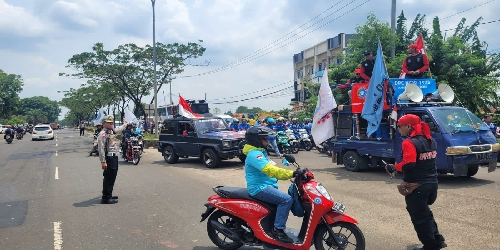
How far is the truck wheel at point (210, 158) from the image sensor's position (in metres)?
13.6

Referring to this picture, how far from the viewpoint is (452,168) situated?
Result: 909 centimetres

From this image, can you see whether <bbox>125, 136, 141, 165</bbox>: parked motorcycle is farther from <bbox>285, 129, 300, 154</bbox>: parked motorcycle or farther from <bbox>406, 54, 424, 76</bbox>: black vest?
<bbox>406, 54, 424, 76</bbox>: black vest

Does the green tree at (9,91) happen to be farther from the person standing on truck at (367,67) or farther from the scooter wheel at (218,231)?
the scooter wheel at (218,231)

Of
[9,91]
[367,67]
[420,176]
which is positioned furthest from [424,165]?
[9,91]

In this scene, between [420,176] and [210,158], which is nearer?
[420,176]

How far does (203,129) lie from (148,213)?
759cm

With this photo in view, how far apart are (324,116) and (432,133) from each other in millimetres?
3438

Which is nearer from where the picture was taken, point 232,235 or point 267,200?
point 267,200

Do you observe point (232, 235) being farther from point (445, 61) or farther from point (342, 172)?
point (445, 61)

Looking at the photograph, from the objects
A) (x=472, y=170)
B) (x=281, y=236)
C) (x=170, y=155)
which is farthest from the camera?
(x=170, y=155)

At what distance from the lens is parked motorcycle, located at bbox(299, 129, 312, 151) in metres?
19.9

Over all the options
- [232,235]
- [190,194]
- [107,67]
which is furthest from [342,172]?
[107,67]

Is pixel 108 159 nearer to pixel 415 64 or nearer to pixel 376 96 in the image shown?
pixel 376 96

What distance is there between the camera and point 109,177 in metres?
8.42
